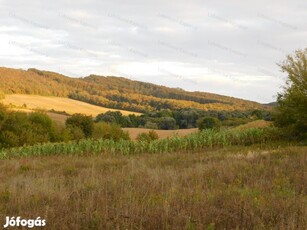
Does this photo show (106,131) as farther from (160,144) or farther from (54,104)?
(54,104)

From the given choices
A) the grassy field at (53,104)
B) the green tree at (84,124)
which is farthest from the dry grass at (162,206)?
the grassy field at (53,104)

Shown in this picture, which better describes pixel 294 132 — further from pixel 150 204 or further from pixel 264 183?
pixel 150 204

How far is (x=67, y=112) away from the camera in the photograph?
122 meters

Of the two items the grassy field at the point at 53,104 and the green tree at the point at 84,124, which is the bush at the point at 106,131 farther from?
the grassy field at the point at 53,104

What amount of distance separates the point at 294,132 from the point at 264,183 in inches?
809

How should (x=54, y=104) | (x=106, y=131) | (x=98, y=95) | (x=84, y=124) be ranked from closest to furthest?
1. (x=84, y=124)
2. (x=106, y=131)
3. (x=54, y=104)
4. (x=98, y=95)

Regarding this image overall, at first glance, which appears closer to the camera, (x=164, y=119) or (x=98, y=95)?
(x=164, y=119)

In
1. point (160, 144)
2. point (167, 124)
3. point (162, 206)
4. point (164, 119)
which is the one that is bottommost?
point (167, 124)

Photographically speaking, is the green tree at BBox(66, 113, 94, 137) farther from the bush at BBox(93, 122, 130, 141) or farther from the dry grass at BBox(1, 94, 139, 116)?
the dry grass at BBox(1, 94, 139, 116)

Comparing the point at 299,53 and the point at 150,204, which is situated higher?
the point at 299,53

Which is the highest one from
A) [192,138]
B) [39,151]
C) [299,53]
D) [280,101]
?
[299,53]

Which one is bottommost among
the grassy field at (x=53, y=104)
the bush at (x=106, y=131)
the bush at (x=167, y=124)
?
the bush at (x=106, y=131)

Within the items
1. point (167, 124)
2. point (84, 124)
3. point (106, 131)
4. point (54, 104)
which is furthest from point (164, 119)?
point (54, 104)

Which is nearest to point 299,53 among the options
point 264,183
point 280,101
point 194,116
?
point 280,101
